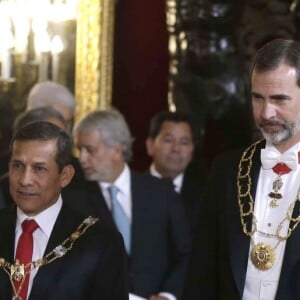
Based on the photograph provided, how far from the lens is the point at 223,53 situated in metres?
7.71

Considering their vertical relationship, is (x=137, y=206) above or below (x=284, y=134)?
below

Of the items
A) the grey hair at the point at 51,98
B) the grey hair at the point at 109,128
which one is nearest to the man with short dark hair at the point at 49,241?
the grey hair at the point at 109,128

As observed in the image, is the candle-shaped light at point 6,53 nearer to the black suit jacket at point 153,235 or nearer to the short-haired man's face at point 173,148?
the short-haired man's face at point 173,148

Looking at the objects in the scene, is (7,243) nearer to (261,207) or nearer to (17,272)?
(17,272)

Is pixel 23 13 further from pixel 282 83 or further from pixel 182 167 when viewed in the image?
pixel 282 83

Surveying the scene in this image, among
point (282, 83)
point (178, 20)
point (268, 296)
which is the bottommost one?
point (268, 296)

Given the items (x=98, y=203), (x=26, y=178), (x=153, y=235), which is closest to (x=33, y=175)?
(x=26, y=178)

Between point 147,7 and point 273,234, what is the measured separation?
17.5ft

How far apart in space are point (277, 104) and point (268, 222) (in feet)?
1.33

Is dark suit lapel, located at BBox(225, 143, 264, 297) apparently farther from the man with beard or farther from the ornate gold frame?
the ornate gold frame

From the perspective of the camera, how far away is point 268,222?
355 centimetres

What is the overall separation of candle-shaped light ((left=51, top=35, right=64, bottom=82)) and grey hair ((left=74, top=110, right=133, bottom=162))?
2.53m

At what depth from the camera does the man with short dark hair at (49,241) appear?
3.37 m

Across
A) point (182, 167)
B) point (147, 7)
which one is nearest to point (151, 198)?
point (182, 167)
